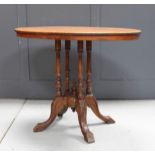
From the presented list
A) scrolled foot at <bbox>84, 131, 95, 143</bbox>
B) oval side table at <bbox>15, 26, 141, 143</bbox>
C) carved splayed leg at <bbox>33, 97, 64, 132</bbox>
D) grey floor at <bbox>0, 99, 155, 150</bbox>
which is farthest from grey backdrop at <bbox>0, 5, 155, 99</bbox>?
scrolled foot at <bbox>84, 131, 95, 143</bbox>

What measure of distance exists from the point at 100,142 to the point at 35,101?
1.10 metres

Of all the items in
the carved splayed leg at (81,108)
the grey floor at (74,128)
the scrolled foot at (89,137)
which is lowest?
the grey floor at (74,128)

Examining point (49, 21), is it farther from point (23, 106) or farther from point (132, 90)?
point (132, 90)

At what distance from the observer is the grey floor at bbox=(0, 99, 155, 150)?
1.93m

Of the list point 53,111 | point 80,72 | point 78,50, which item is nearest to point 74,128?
point 53,111

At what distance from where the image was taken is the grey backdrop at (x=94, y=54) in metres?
2.74

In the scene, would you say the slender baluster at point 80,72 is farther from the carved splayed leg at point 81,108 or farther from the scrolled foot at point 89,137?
the scrolled foot at point 89,137

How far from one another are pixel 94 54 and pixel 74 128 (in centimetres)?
88

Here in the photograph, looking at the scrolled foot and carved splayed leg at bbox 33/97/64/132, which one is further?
carved splayed leg at bbox 33/97/64/132

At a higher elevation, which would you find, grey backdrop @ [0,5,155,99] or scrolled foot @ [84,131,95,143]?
grey backdrop @ [0,5,155,99]

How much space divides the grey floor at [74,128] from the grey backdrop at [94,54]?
0.14 meters

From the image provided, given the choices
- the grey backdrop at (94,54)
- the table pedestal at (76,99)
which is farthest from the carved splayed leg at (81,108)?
the grey backdrop at (94,54)

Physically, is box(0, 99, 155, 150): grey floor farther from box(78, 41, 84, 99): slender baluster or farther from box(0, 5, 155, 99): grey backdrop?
box(78, 41, 84, 99): slender baluster

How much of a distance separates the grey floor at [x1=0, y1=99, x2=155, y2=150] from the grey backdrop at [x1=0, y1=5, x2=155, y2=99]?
14cm
